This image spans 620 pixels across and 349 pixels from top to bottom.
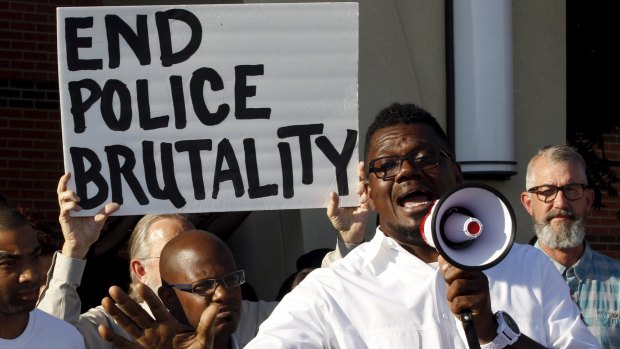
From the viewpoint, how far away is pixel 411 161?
3143mm

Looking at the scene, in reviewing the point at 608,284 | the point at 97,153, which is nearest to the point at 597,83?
the point at 608,284

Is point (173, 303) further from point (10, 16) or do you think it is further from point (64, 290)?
point (10, 16)

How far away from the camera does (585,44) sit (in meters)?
7.82

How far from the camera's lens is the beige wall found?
670cm

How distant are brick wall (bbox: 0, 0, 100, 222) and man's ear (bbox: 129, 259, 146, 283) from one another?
14.4ft

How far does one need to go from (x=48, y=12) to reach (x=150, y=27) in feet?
16.0

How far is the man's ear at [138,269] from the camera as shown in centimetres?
471

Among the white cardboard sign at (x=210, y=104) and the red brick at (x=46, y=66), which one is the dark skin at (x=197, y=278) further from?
the red brick at (x=46, y=66)

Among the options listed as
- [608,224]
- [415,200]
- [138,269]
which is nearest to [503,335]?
[415,200]

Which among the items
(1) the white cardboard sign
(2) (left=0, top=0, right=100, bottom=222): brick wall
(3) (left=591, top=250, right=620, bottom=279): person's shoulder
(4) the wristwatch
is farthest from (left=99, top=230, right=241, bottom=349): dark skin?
(2) (left=0, top=0, right=100, bottom=222): brick wall

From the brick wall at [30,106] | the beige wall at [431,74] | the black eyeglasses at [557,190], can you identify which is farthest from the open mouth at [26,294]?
the brick wall at [30,106]

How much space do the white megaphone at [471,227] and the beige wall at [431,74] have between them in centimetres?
375

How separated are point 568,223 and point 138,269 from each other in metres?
1.82

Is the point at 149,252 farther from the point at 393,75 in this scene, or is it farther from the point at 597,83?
the point at 597,83
